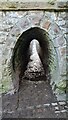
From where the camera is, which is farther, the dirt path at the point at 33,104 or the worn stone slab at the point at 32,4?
the worn stone slab at the point at 32,4

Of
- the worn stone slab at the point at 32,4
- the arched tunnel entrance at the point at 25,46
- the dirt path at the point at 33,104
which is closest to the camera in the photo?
the dirt path at the point at 33,104

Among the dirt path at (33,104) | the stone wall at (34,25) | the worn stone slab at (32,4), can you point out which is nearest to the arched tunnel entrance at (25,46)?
the stone wall at (34,25)

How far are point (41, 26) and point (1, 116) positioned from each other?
1.56 meters

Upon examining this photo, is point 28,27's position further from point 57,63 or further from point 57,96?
point 57,96

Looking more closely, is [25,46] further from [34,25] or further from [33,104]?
[33,104]

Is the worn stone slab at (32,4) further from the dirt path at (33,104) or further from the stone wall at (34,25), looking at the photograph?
the dirt path at (33,104)

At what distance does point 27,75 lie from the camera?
562 cm

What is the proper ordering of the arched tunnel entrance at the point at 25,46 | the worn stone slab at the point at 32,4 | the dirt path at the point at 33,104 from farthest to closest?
the arched tunnel entrance at the point at 25,46 < the worn stone slab at the point at 32,4 < the dirt path at the point at 33,104

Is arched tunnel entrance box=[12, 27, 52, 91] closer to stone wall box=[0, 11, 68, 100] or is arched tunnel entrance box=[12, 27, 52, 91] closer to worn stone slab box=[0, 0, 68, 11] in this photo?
stone wall box=[0, 11, 68, 100]

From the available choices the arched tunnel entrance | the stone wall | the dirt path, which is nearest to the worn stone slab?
the stone wall

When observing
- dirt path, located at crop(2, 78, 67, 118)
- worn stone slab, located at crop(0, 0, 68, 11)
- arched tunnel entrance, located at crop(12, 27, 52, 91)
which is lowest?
dirt path, located at crop(2, 78, 67, 118)

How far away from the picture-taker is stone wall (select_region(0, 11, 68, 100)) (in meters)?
4.00

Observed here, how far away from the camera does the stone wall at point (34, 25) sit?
13.1 ft

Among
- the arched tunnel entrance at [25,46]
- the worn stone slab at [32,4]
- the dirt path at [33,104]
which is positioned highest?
the worn stone slab at [32,4]
